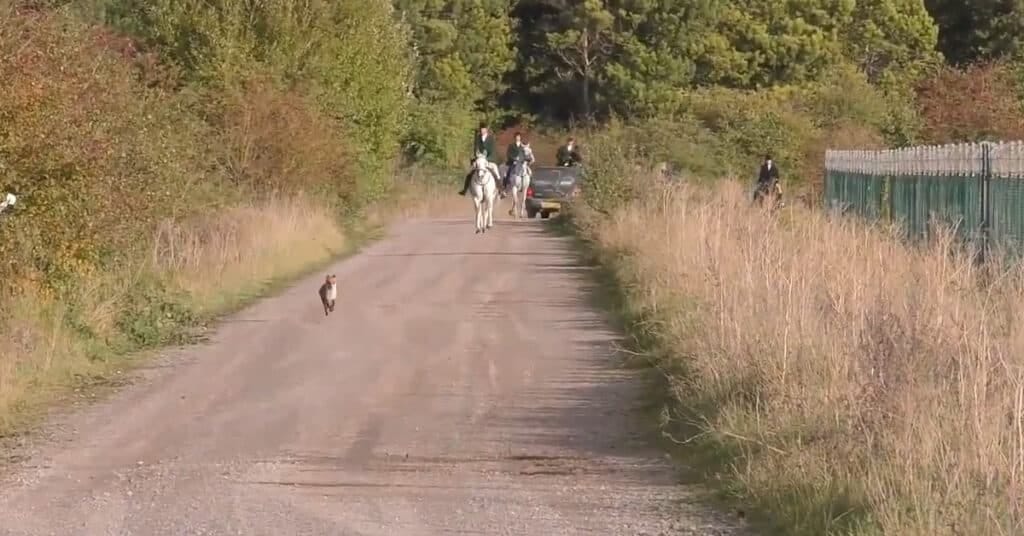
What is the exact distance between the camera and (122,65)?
72.3 ft

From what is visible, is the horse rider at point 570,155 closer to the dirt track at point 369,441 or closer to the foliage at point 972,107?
the foliage at point 972,107

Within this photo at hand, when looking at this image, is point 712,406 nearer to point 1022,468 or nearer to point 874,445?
point 874,445

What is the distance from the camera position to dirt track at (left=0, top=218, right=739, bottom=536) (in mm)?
9758

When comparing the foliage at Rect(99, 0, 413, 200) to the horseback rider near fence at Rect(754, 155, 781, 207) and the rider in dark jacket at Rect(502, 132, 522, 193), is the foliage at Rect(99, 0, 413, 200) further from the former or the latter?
the horseback rider near fence at Rect(754, 155, 781, 207)

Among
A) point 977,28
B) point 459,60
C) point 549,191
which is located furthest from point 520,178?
point 977,28

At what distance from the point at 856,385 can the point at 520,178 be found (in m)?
33.7

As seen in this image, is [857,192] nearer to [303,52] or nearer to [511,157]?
[511,157]

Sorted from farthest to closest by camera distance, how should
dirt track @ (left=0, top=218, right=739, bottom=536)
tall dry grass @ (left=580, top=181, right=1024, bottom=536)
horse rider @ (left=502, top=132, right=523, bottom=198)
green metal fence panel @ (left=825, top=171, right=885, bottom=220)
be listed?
horse rider @ (left=502, top=132, right=523, bottom=198) → green metal fence panel @ (left=825, top=171, right=885, bottom=220) → dirt track @ (left=0, top=218, right=739, bottom=536) → tall dry grass @ (left=580, top=181, right=1024, bottom=536)

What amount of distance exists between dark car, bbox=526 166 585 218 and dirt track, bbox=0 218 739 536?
29.4 m

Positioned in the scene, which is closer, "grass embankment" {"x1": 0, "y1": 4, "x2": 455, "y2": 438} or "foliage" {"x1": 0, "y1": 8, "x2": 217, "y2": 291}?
"foliage" {"x1": 0, "y1": 8, "x2": 217, "y2": 291}

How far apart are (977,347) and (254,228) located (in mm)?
19114

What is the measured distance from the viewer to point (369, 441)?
40.0 ft

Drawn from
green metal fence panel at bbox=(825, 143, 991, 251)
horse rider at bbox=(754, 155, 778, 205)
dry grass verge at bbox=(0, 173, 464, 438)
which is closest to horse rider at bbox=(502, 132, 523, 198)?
horse rider at bbox=(754, 155, 778, 205)

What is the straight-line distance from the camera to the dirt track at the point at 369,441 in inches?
384
